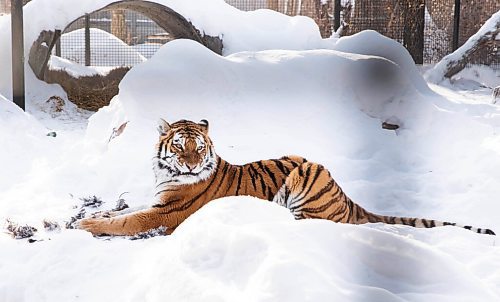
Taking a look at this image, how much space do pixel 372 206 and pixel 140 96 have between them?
0.97 m

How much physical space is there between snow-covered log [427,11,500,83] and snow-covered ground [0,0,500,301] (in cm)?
52

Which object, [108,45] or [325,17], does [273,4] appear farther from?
[108,45]

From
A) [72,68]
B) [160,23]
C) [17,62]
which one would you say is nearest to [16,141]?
[17,62]

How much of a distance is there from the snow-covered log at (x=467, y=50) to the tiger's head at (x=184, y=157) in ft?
7.69

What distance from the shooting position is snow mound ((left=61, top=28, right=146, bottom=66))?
5086 millimetres

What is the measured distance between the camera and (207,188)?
1.75 meters

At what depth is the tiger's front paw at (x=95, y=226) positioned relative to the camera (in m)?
1.70

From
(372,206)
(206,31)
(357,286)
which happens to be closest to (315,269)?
(357,286)

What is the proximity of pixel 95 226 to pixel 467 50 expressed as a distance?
2.82m

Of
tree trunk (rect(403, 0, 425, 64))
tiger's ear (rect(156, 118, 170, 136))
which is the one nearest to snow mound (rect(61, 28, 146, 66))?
tree trunk (rect(403, 0, 425, 64))

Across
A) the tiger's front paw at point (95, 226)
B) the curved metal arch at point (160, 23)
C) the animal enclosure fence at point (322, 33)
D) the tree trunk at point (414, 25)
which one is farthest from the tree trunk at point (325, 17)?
the tiger's front paw at point (95, 226)

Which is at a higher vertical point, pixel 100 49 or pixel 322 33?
pixel 322 33

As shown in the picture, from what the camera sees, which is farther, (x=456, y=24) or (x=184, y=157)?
(x=456, y=24)

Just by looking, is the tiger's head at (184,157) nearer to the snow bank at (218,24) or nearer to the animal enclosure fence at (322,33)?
the snow bank at (218,24)
